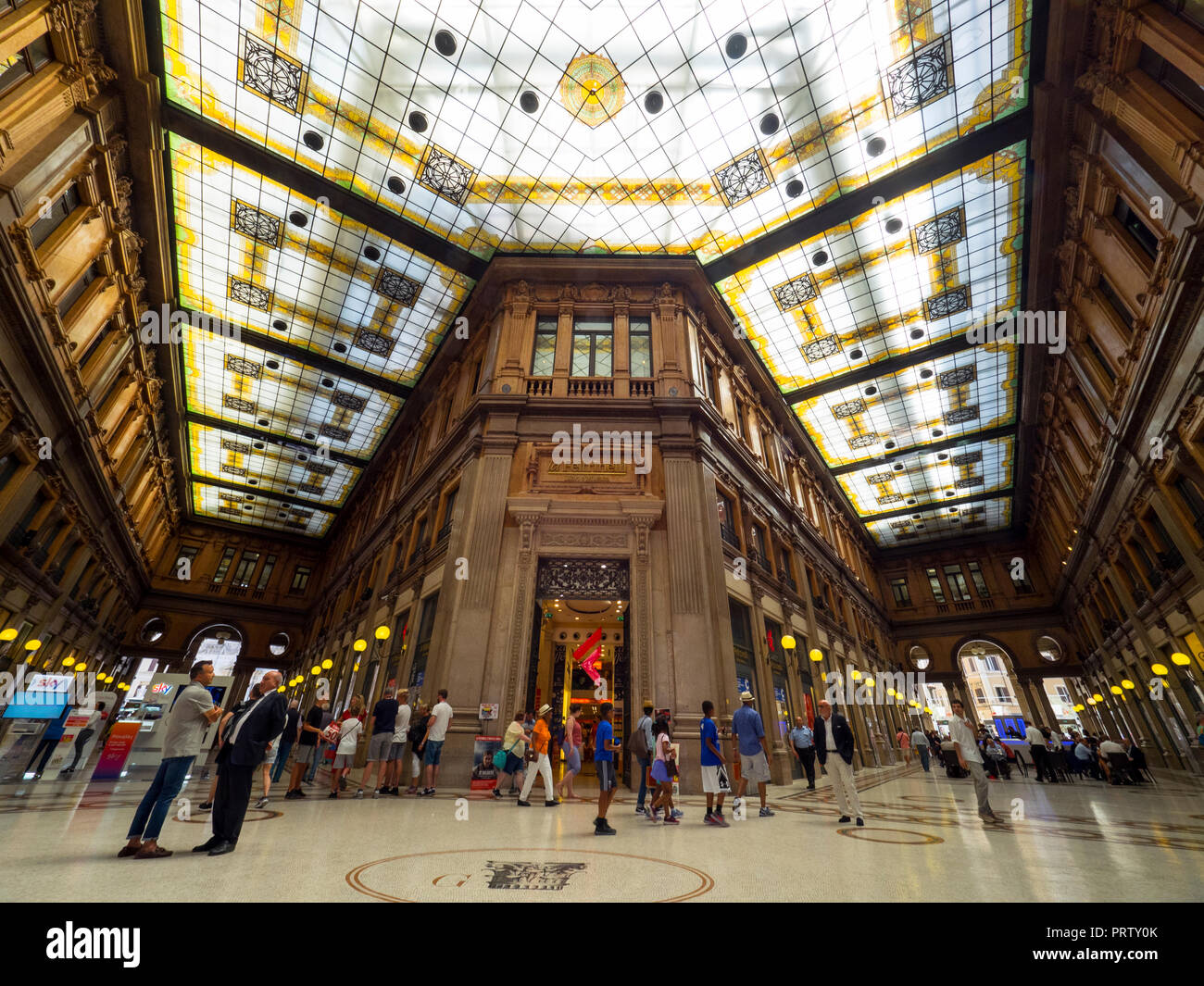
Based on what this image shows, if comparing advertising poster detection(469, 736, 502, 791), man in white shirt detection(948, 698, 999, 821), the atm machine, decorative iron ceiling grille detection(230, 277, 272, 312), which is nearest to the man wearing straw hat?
advertising poster detection(469, 736, 502, 791)

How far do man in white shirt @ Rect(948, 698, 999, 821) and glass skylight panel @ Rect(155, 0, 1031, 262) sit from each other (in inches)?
459

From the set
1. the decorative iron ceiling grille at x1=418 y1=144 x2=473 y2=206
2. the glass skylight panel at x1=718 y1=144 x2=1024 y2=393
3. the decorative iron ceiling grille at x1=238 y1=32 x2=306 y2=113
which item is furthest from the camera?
the glass skylight panel at x1=718 y1=144 x2=1024 y2=393

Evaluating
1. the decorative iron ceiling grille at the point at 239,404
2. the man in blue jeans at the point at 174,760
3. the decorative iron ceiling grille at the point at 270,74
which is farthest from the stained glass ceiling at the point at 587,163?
the man in blue jeans at the point at 174,760

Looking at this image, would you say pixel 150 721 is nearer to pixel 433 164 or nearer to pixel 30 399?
pixel 30 399

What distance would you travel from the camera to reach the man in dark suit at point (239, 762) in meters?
3.55

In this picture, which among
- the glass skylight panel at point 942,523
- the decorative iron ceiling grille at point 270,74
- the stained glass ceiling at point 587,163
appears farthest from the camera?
the glass skylight panel at point 942,523

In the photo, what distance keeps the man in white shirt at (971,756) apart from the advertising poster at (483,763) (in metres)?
6.38

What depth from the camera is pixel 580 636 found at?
43.6 ft

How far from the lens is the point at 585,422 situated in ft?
41.5

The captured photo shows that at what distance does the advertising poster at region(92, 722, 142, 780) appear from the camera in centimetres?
924

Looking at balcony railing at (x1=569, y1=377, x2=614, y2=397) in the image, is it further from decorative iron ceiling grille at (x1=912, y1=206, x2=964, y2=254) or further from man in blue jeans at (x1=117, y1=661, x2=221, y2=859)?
man in blue jeans at (x1=117, y1=661, x2=221, y2=859)

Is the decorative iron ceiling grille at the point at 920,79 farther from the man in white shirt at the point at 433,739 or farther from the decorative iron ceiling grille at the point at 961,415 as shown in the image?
the man in white shirt at the point at 433,739
